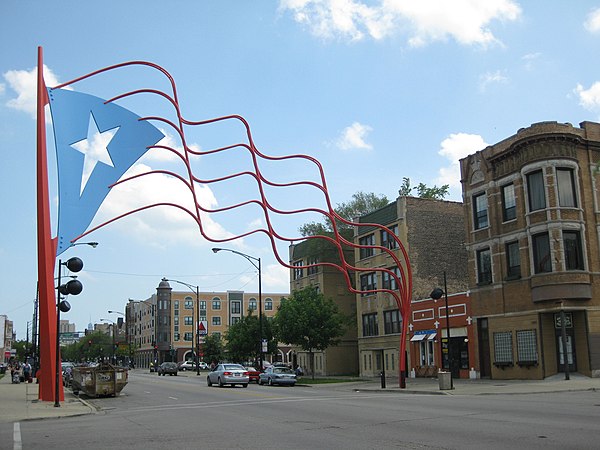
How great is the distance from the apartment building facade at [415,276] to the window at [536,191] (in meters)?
11.1

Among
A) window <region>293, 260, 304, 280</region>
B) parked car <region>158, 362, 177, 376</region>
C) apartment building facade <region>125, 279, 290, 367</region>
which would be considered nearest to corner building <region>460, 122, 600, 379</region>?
window <region>293, 260, 304, 280</region>

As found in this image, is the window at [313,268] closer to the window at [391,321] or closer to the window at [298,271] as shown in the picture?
the window at [298,271]

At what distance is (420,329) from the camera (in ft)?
156

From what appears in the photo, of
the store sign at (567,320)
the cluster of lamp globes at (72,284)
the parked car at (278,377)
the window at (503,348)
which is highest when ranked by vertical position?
the cluster of lamp globes at (72,284)

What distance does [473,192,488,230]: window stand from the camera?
41603 millimetres

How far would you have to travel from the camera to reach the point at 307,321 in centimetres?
5028

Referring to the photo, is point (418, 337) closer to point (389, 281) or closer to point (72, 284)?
point (389, 281)

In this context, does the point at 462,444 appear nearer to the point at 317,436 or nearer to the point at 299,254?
the point at 317,436

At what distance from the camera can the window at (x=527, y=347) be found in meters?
36.4

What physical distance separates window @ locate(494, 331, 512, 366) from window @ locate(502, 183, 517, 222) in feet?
21.8

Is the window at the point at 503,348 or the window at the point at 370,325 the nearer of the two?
the window at the point at 503,348

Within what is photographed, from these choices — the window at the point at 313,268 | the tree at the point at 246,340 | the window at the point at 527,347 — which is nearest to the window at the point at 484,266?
the window at the point at 527,347

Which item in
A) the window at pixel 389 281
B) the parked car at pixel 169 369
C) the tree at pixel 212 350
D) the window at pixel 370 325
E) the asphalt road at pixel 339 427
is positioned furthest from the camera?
the tree at pixel 212 350

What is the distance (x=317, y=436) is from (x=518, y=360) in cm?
2656
